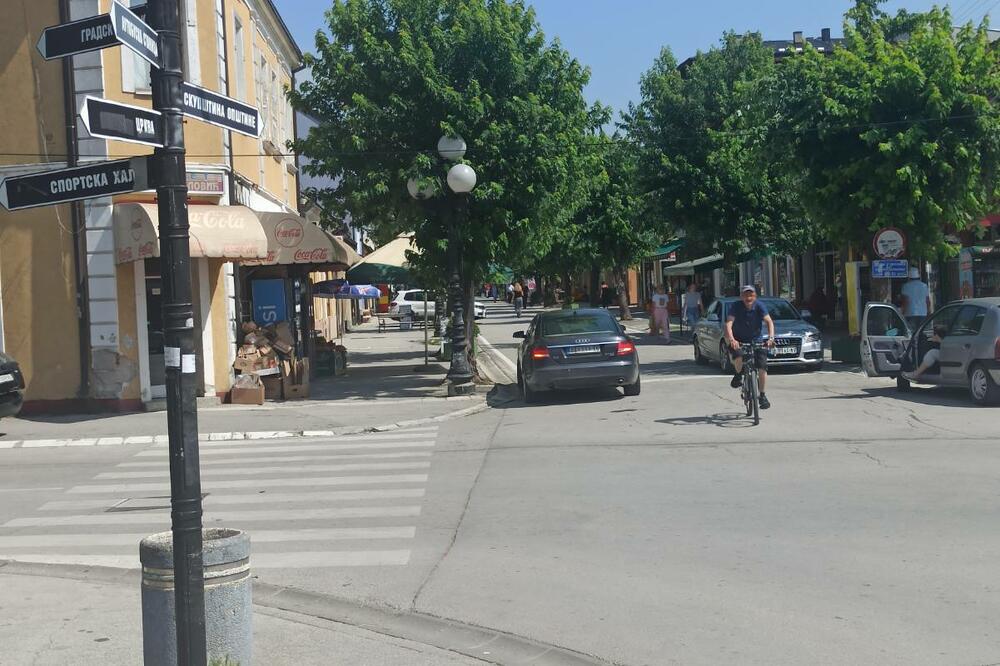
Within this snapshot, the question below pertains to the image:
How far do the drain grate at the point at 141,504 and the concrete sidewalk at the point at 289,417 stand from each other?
4.67m

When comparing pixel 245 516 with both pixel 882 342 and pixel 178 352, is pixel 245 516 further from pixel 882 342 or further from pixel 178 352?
pixel 882 342

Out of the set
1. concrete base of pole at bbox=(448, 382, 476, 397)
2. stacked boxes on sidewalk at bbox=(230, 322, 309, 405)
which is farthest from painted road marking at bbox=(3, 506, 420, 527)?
concrete base of pole at bbox=(448, 382, 476, 397)

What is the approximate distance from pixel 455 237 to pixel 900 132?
874cm

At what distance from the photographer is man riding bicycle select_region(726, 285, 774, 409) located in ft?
45.1

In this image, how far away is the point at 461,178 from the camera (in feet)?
59.2

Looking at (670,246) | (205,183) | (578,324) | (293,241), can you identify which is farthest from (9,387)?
(670,246)

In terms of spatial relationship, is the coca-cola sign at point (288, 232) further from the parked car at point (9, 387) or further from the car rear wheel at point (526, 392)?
the parked car at point (9, 387)

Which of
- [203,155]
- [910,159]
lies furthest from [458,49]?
[910,159]

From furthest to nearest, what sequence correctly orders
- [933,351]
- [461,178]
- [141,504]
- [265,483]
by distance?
1. [461,178]
2. [933,351]
3. [265,483]
4. [141,504]

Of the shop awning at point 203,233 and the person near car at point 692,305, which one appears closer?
the shop awning at point 203,233

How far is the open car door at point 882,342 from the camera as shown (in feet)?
55.9

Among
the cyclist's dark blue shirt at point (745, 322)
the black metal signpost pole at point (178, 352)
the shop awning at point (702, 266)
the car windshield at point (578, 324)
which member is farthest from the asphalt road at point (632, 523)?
the shop awning at point (702, 266)

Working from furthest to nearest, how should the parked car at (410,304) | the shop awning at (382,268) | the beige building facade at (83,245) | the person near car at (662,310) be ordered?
the parked car at (410,304)
the person near car at (662,310)
the shop awning at (382,268)
the beige building facade at (83,245)

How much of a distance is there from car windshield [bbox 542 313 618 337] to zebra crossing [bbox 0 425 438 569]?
437 centimetres
